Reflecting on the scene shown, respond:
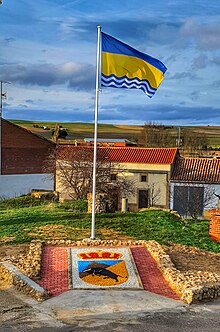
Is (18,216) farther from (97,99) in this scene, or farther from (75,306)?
(75,306)

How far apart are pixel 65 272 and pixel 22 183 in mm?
38471

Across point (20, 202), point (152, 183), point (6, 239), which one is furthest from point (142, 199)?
point (6, 239)

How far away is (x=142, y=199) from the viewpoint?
161ft

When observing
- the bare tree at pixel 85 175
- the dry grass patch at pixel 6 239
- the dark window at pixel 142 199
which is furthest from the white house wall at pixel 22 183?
the dry grass patch at pixel 6 239

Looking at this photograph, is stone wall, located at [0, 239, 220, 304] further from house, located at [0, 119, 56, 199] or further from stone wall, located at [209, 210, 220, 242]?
house, located at [0, 119, 56, 199]

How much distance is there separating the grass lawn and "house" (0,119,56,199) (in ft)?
89.2

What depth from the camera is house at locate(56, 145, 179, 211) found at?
159ft

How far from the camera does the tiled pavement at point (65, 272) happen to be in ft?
36.8

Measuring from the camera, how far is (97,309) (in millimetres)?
9828

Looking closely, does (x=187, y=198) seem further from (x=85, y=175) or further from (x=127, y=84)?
(x=127, y=84)

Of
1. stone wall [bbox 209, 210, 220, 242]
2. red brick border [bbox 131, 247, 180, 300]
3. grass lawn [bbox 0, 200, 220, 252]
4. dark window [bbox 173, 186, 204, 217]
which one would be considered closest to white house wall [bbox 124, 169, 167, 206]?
dark window [bbox 173, 186, 204, 217]

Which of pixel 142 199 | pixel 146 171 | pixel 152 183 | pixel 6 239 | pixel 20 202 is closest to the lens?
pixel 6 239

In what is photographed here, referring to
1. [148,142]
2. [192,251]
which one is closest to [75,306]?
[192,251]

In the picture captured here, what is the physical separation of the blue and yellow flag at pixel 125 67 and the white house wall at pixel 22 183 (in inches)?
1324
